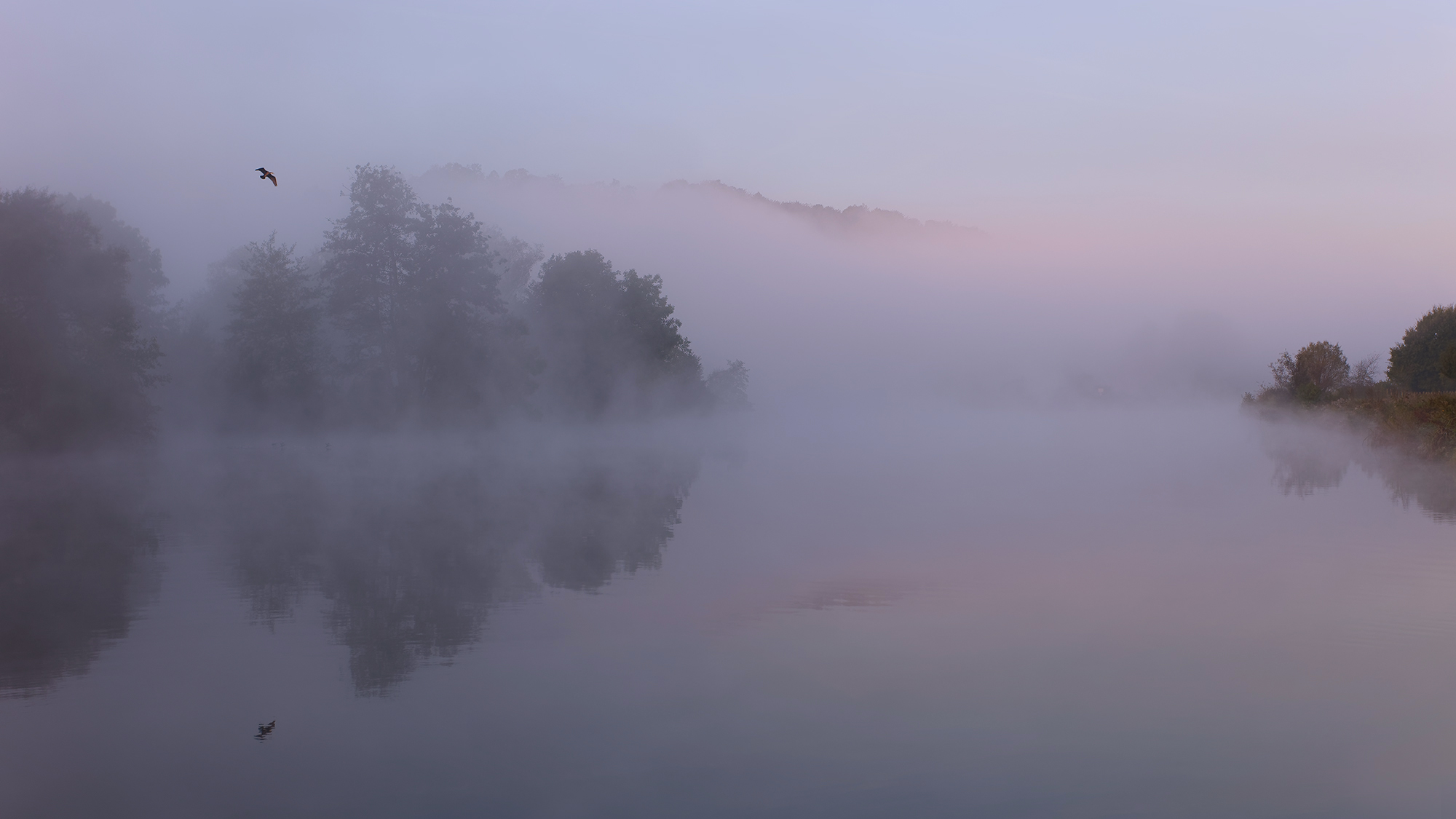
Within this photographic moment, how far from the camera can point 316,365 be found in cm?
5209

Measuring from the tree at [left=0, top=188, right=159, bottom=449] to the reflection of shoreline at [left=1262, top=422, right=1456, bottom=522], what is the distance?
Result: 37624 mm

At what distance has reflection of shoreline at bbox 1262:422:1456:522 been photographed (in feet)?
67.6

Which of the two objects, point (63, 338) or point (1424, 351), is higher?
point (1424, 351)

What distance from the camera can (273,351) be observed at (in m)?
49.5

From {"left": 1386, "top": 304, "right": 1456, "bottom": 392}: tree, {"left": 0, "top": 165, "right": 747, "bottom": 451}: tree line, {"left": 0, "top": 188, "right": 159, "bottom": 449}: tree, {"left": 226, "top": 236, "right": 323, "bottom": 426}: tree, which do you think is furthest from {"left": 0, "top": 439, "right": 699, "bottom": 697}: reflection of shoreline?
{"left": 1386, "top": 304, "right": 1456, "bottom": 392}: tree

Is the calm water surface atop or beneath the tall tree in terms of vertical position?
beneath

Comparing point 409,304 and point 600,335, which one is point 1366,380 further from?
point 409,304

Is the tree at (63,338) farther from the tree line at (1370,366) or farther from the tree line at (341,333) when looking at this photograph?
the tree line at (1370,366)

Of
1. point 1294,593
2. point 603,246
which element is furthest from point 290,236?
point 1294,593

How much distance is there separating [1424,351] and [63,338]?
223 ft

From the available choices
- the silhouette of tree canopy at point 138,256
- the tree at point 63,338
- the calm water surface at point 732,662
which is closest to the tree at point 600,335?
the silhouette of tree canopy at point 138,256

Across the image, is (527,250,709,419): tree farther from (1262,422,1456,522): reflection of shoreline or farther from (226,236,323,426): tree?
(1262,422,1456,522): reflection of shoreline

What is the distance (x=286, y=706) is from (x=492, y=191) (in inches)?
5551

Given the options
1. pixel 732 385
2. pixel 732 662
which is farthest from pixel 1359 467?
pixel 732 385
